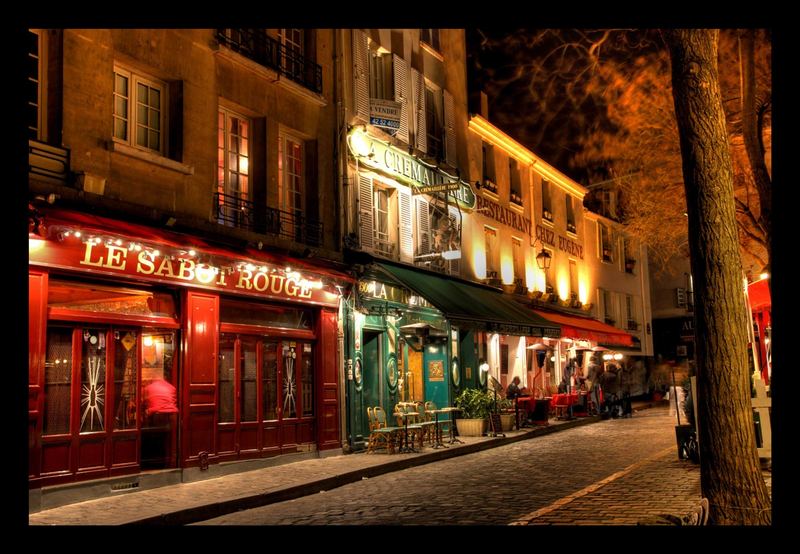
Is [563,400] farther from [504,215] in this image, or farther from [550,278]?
[550,278]

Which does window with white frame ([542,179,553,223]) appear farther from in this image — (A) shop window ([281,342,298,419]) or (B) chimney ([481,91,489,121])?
(A) shop window ([281,342,298,419])

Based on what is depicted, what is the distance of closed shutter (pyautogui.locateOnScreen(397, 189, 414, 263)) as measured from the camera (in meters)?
19.3

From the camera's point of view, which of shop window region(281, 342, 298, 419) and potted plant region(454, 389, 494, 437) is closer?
shop window region(281, 342, 298, 419)

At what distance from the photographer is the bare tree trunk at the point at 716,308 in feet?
20.1

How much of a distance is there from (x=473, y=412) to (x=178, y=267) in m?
10.0

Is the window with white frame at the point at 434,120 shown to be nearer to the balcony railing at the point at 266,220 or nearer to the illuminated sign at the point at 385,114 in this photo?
the illuminated sign at the point at 385,114

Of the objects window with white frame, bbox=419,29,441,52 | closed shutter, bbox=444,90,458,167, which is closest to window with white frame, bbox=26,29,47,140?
window with white frame, bbox=419,29,441,52

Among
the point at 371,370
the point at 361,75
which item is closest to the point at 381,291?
the point at 371,370

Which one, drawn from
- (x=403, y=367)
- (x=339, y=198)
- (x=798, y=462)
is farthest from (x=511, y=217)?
(x=798, y=462)

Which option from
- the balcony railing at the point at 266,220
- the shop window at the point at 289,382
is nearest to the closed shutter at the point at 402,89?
the balcony railing at the point at 266,220

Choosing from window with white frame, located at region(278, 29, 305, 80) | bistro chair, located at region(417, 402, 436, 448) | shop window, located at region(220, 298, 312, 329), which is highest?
window with white frame, located at region(278, 29, 305, 80)

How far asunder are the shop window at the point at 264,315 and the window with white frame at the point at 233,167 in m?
1.45

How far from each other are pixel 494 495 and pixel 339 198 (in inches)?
326

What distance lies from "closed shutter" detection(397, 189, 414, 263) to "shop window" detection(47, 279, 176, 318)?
8132 millimetres
